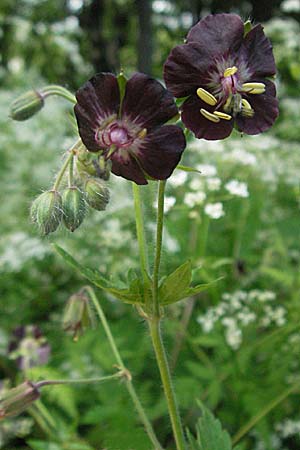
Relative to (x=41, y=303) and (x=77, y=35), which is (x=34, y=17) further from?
(x=41, y=303)

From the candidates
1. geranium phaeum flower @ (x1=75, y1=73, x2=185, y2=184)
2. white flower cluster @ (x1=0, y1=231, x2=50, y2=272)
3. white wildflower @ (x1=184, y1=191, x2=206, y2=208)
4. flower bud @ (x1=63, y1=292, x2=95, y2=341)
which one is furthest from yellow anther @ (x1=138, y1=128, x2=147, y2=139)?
white flower cluster @ (x1=0, y1=231, x2=50, y2=272)

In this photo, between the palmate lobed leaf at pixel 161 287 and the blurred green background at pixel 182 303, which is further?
the blurred green background at pixel 182 303

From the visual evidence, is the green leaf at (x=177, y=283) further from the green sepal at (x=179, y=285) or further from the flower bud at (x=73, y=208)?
the flower bud at (x=73, y=208)

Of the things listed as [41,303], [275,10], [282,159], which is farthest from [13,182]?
[275,10]

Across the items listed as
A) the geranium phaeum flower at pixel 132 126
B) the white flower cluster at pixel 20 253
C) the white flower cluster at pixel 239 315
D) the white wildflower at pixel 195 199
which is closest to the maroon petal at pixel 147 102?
the geranium phaeum flower at pixel 132 126

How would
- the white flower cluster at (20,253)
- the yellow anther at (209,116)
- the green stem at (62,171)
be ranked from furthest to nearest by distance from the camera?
the white flower cluster at (20,253) → the green stem at (62,171) → the yellow anther at (209,116)

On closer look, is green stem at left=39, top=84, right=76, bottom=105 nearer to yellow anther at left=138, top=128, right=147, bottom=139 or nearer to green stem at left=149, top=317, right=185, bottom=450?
yellow anther at left=138, top=128, right=147, bottom=139

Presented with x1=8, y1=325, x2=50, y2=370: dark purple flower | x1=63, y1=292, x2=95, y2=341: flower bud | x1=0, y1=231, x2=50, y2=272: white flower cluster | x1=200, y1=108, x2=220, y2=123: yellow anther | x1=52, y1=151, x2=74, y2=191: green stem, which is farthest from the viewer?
x1=0, y1=231, x2=50, y2=272: white flower cluster
